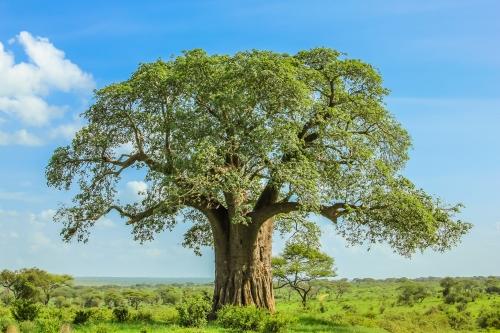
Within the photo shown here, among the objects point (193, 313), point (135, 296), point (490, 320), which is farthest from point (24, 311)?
point (135, 296)

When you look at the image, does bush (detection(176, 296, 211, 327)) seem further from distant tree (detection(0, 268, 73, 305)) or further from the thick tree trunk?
distant tree (detection(0, 268, 73, 305))

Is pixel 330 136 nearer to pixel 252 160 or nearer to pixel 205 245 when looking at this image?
pixel 252 160

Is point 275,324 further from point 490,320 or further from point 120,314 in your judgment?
point 490,320

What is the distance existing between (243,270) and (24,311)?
385 inches

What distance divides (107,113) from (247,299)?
430 inches

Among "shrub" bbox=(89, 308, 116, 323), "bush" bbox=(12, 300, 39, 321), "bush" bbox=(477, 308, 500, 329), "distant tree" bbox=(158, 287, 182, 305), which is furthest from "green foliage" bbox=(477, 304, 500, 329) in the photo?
"distant tree" bbox=(158, 287, 182, 305)

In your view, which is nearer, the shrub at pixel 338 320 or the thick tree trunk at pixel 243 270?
the thick tree trunk at pixel 243 270

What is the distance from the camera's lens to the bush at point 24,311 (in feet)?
77.3

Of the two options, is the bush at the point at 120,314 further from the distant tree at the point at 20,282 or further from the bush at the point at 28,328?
the distant tree at the point at 20,282

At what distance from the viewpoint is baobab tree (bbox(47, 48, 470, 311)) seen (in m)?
24.8

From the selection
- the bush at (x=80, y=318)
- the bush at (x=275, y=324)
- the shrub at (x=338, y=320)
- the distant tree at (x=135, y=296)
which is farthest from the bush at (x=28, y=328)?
the distant tree at (x=135, y=296)

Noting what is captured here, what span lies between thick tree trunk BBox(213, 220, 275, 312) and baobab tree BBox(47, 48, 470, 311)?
49 millimetres

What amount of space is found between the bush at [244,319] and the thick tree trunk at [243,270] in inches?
168

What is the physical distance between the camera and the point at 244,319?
2258cm
